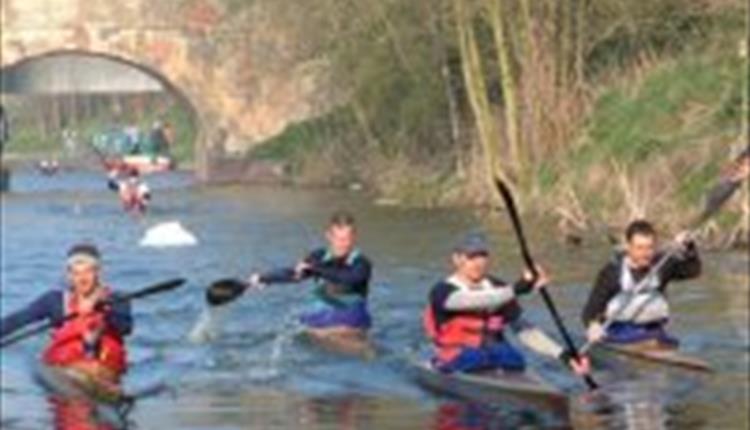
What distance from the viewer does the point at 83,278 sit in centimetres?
1485

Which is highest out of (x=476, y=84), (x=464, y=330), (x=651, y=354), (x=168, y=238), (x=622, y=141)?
(x=476, y=84)

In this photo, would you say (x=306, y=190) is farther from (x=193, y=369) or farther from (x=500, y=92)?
(x=193, y=369)

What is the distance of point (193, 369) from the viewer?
18.7m

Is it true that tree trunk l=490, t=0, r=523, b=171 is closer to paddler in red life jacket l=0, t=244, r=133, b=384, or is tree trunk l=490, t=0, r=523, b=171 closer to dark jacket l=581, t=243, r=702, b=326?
dark jacket l=581, t=243, r=702, b=326

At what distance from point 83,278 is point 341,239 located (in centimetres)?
391

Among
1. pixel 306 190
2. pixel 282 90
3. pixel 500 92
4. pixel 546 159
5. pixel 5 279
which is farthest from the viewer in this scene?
pixel 282 90

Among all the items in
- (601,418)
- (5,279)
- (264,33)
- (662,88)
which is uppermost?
(264,33)

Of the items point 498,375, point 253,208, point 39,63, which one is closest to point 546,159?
point 253,208

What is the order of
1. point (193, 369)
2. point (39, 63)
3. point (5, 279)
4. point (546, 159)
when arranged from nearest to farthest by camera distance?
point (193, 369) < point (5, 279) < point (546, 159) < point (39, 63)

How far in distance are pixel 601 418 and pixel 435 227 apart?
62.1ft

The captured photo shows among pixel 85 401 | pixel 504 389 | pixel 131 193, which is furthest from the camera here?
pixel 131 193

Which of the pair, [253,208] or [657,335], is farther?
[253,208]

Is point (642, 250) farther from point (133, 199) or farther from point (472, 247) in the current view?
point (133, 199)

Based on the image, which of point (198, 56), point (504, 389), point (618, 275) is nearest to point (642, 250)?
point (618, 275)
